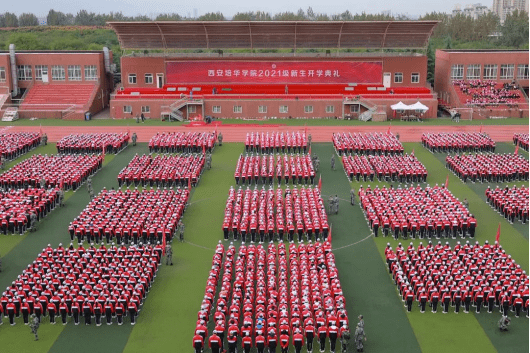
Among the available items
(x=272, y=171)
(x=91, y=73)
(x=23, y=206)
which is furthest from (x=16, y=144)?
(x=91, y=73)

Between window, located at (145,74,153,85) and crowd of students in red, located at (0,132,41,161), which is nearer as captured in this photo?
crowd of students in red, located at (0,132,41,161)

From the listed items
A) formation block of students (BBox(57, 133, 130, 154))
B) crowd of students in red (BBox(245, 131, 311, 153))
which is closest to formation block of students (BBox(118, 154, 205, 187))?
formation block of students (BBox(57, 133, 130, 154))

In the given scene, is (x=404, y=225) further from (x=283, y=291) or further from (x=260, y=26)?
(x=260, y=26)

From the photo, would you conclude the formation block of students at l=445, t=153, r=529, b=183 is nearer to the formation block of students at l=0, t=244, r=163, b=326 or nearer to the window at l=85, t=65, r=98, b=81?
the formation block of students at l=0, t=244, r=163, b=326

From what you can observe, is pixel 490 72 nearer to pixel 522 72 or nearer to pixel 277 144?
pixel 522 72

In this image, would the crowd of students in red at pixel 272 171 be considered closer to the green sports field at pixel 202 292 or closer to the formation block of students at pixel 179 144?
the green sports field at pixel 202 292

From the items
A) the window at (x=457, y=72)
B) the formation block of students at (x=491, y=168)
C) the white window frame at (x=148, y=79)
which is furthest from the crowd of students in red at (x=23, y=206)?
the window at (x=457, y=72)
